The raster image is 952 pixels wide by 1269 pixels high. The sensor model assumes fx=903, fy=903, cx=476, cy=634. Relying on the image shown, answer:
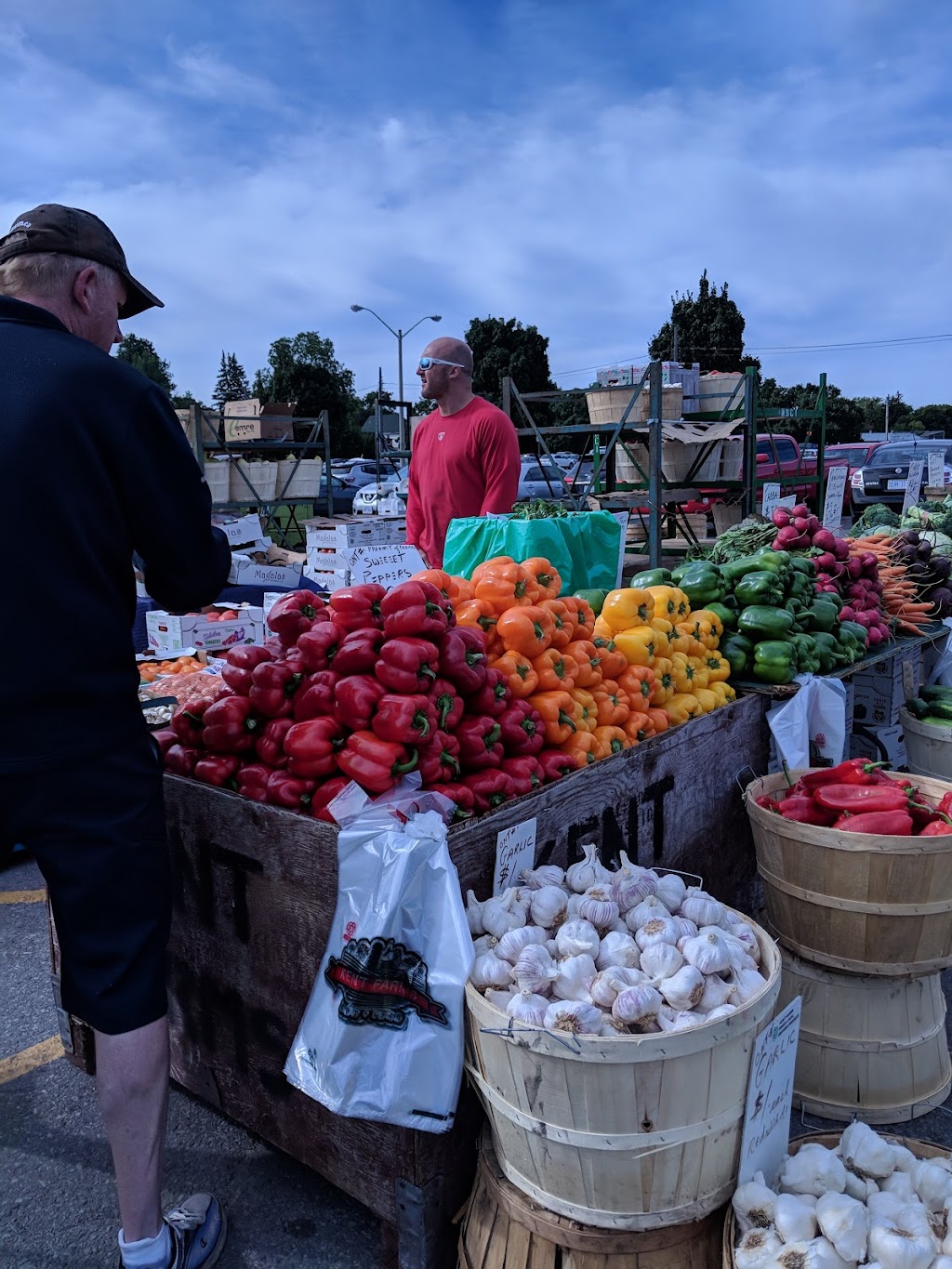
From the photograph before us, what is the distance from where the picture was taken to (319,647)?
99.8 inches

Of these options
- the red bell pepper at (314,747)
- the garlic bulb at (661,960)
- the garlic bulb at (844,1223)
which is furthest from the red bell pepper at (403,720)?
the garlic bulb at (844,1223)

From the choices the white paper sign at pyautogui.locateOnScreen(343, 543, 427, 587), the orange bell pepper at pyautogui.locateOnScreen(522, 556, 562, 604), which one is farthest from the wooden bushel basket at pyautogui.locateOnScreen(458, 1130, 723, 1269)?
the white paper sign at pyautogui.locateOnScreen(343, 543, 427, 587)

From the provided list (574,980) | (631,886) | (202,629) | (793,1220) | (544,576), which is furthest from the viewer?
(202,629)

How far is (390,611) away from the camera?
2.54 m

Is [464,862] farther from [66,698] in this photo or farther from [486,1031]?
[66,698]

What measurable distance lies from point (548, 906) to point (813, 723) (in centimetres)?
219

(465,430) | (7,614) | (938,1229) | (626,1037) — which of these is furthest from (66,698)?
(465,430)

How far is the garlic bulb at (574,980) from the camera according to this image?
1.89 m

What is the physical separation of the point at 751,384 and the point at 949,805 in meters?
10.2

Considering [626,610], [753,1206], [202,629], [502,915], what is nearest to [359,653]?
[502,915]

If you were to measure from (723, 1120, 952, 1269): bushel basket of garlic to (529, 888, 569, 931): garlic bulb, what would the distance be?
2.14 ft

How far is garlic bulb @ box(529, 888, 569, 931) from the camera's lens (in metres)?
2.13

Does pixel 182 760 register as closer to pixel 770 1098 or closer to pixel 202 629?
pixel 770 1098

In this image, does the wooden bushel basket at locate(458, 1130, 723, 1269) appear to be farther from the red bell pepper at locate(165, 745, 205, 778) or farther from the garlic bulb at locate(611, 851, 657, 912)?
the red bell pepper at locate(165, 745, 205, 778)
